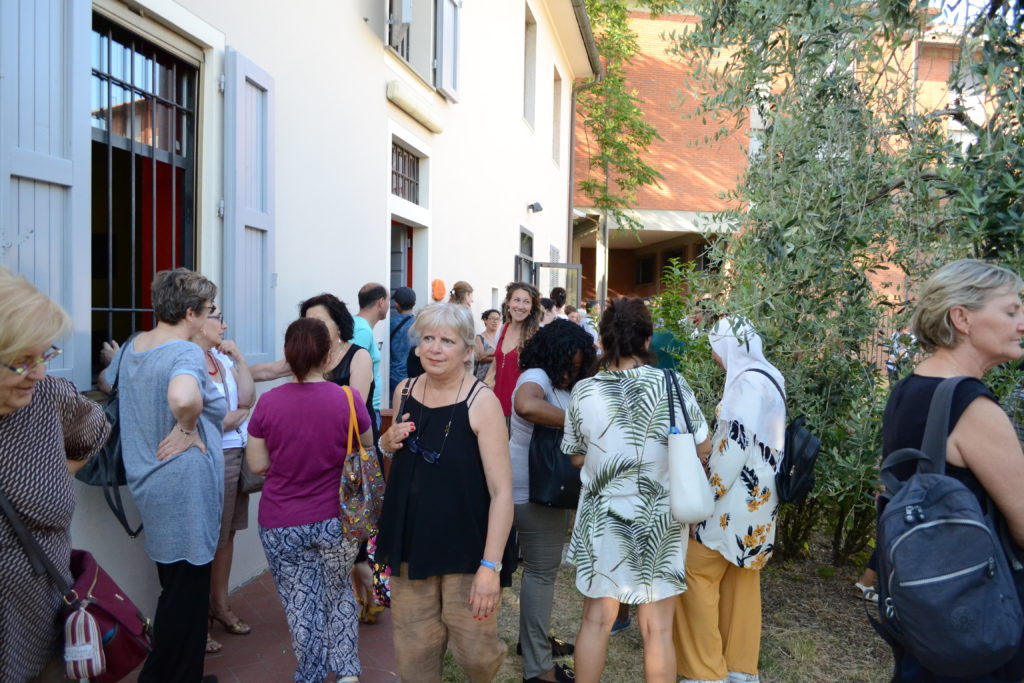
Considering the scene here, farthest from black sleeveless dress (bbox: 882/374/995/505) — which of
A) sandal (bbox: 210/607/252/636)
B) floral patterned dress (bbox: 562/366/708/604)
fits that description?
sandal (bbox: 210/607/252/636)

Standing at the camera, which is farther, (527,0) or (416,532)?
(527,0)

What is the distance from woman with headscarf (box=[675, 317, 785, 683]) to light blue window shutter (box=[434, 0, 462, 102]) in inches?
246

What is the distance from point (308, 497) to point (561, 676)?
61.5 inches

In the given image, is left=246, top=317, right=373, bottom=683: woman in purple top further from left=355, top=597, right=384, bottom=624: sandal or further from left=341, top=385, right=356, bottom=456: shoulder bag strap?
left=355, top=597, right=384, bottom=624: sandal

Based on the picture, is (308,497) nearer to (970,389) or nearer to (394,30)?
(970,389)

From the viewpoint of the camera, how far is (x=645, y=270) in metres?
32.5

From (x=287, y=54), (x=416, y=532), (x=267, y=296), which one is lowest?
(x=416, y=532)

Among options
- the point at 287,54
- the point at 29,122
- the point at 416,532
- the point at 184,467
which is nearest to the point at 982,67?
the point at 416,532

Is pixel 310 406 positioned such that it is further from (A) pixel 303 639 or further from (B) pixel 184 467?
(A) pixel 303 639

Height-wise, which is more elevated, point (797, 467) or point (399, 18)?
point (399, 18)

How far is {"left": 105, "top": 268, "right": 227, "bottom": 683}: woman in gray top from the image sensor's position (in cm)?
343

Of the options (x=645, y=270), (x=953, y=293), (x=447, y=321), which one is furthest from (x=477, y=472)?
(x=645, y=270)

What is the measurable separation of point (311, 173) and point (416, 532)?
3.84 meters

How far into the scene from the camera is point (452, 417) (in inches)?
121
